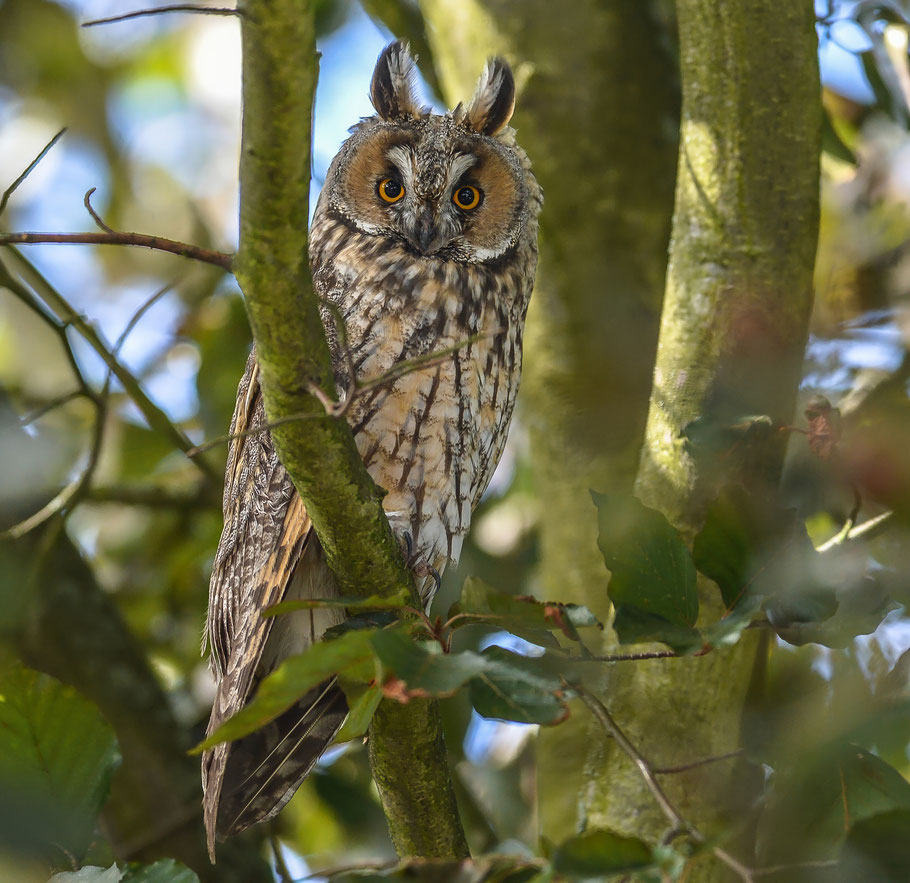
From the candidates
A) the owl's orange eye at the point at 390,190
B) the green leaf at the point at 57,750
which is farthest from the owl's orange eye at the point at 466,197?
the green leaf at the point at 57,750

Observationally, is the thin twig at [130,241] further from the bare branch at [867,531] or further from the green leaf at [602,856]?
the bare branch at [867,531]

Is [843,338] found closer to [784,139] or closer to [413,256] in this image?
[784,139]

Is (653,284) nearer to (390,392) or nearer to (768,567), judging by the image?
(390,392)

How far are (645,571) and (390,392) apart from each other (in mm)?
713

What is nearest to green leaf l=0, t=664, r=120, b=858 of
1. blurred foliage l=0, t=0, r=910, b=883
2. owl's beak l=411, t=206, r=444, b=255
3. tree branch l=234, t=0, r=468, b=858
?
blurred foliage l=0, t=0, r=910, b=883

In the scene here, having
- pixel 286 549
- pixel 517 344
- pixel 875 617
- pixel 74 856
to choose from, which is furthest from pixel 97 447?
pixel 875 617

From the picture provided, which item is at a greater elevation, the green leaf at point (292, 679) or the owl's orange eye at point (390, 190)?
the owl's orange eye at point (390, 190)

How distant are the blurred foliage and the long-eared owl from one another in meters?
0.31

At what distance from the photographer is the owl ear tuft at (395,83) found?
2266 mm

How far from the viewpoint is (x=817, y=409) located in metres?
1.57

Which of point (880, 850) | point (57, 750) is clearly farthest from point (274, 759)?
point (880, 850)

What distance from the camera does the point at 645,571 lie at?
1.31 metres

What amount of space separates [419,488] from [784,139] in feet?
2.92

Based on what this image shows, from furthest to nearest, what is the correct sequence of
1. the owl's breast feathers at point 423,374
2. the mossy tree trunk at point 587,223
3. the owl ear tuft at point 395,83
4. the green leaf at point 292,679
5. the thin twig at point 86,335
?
the mossy tree trunk at point 587,223 → the owl ear tuft at point 395,83 → the thin twig at point 86,335 → the owl's breast feathers at point 423,374 → the green leaf at point 292,679
